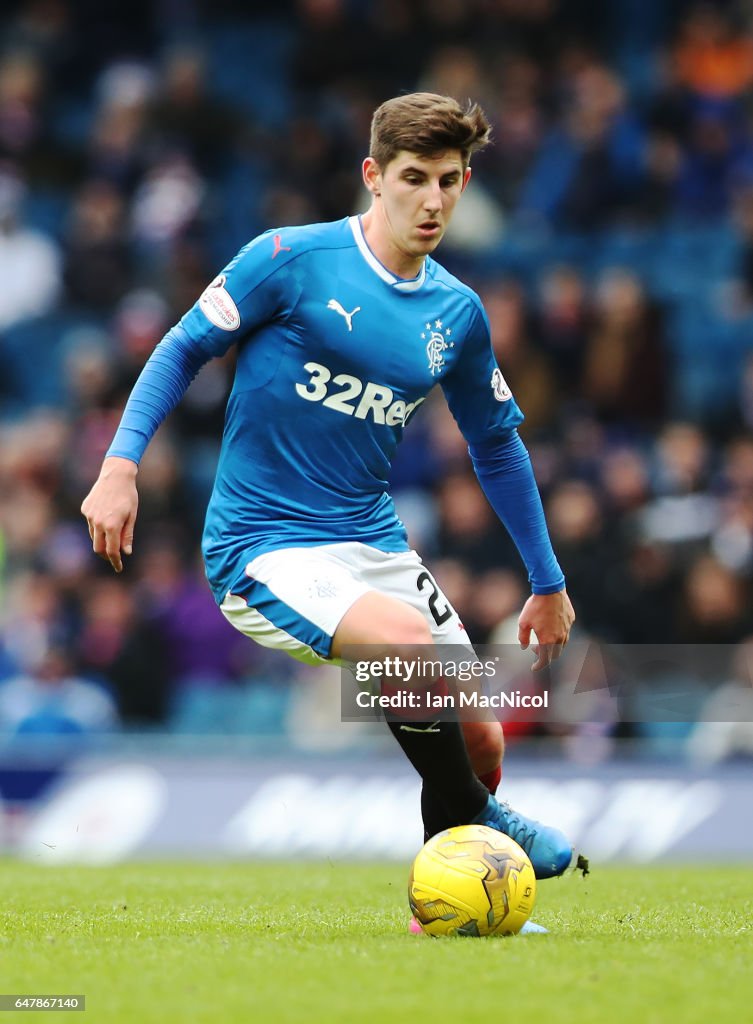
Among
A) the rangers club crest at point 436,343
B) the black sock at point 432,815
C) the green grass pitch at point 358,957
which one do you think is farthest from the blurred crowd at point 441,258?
the rangers club crest at point 436,343

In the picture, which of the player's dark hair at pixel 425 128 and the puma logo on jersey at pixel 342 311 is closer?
the player's dark hair at pixel 425 128

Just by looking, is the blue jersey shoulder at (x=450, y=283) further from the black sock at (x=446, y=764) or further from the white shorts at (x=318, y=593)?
the black sock at (x=446, y=764)

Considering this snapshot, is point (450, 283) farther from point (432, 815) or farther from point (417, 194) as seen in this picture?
point (432, 815)

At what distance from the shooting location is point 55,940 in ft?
17.0

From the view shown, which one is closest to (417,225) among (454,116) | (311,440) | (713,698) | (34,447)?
(454,116)

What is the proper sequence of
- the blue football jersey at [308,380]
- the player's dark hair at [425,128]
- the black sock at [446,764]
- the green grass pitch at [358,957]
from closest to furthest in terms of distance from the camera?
the green grass pitch at [358,957]
the black sock at [446,764]
the player's dark hair at [425,128]
the blue football jersey at [308,380]

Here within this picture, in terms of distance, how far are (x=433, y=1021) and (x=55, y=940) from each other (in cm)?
171

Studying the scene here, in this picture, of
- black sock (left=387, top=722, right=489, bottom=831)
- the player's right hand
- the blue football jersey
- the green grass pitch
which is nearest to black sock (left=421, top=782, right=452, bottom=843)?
black sock (left=387, top=722, right=489, bottom=831)

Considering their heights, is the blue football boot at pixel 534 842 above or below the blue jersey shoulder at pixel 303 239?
below

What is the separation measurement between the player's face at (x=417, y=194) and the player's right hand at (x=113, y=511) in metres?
1.25

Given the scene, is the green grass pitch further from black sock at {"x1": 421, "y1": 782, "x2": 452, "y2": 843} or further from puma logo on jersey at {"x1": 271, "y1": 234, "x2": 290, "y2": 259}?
puma logo on jersey at {"x1": 271, "y1": 234, "x2": 290, "y2": 259}

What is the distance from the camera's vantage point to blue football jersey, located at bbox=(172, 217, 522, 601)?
221 inches

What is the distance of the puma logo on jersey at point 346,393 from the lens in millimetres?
5652

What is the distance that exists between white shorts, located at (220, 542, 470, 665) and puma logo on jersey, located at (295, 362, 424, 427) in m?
0.45
